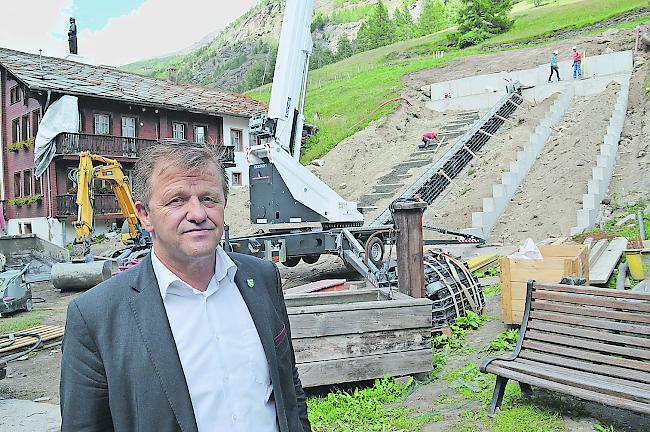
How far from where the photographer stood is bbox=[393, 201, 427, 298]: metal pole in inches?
243

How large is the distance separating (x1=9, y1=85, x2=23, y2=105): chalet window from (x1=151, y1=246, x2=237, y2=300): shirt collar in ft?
97.9

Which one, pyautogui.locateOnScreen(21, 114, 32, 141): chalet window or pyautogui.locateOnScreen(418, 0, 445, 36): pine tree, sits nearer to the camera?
pyautogui.locateOnScreen(21, 114, 32, 141): chalet window

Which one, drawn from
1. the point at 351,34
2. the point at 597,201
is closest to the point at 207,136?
the point at 597,201

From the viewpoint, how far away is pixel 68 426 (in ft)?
6.14

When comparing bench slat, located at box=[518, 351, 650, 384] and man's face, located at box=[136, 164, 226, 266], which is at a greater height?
man's face, located at box=[136, 164, 226, 266]

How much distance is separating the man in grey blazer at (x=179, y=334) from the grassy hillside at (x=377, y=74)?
25.4 meters

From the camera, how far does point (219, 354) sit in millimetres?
1971

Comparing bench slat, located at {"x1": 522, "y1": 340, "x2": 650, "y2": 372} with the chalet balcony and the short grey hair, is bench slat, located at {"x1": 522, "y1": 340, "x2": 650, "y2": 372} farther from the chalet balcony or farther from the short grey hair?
the chalet balcony

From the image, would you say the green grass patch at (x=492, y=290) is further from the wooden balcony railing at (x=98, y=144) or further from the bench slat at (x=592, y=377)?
the wooden balcony railing at (x=98, y=144)

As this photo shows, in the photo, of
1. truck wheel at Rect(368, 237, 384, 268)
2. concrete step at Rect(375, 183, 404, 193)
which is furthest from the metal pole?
concrete step at Rect(375, 183, 404, 193)

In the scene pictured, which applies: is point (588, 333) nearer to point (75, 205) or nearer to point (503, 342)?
point (503, 342)

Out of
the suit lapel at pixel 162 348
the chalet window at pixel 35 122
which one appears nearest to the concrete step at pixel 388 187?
the chalet window at pixel 35 122

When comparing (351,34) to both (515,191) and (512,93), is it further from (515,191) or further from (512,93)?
(515,191)

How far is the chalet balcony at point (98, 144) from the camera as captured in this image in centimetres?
2438
